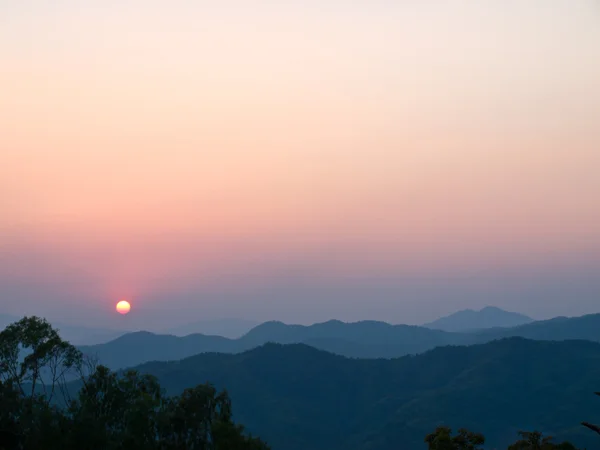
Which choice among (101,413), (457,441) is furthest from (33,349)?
(457,441)

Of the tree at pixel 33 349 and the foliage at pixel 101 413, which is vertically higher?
the tree at pixel 33 349

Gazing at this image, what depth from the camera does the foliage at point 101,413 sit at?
171 feet

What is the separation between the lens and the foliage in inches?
2051

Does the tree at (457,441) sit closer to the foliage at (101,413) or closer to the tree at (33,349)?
the foliage at (101,413)

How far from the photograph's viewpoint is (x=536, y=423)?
7736 inches

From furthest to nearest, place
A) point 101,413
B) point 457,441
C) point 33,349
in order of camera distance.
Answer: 1. point 33,349
2. point 101,413
3. point 457,441

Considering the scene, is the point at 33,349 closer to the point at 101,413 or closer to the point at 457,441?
the point at 101,413

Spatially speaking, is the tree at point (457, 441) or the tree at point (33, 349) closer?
the tree at point (457, 441)

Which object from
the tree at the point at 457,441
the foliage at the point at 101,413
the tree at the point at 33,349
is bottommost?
the tree at the point at 457,441

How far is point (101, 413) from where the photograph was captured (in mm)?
58469

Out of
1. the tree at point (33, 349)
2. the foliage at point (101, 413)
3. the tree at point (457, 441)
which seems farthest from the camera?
the tree at point (33, 349)

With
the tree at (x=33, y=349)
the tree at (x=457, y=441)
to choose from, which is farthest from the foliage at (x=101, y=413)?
the tree at (x=457, y=441)

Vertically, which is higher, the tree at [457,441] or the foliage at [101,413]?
the foliage at [101,413]

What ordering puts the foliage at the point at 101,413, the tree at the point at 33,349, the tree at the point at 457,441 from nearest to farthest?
the tree at the point at 457,441
the foliage at the point at 101,413
the tree at the point at 33,349
